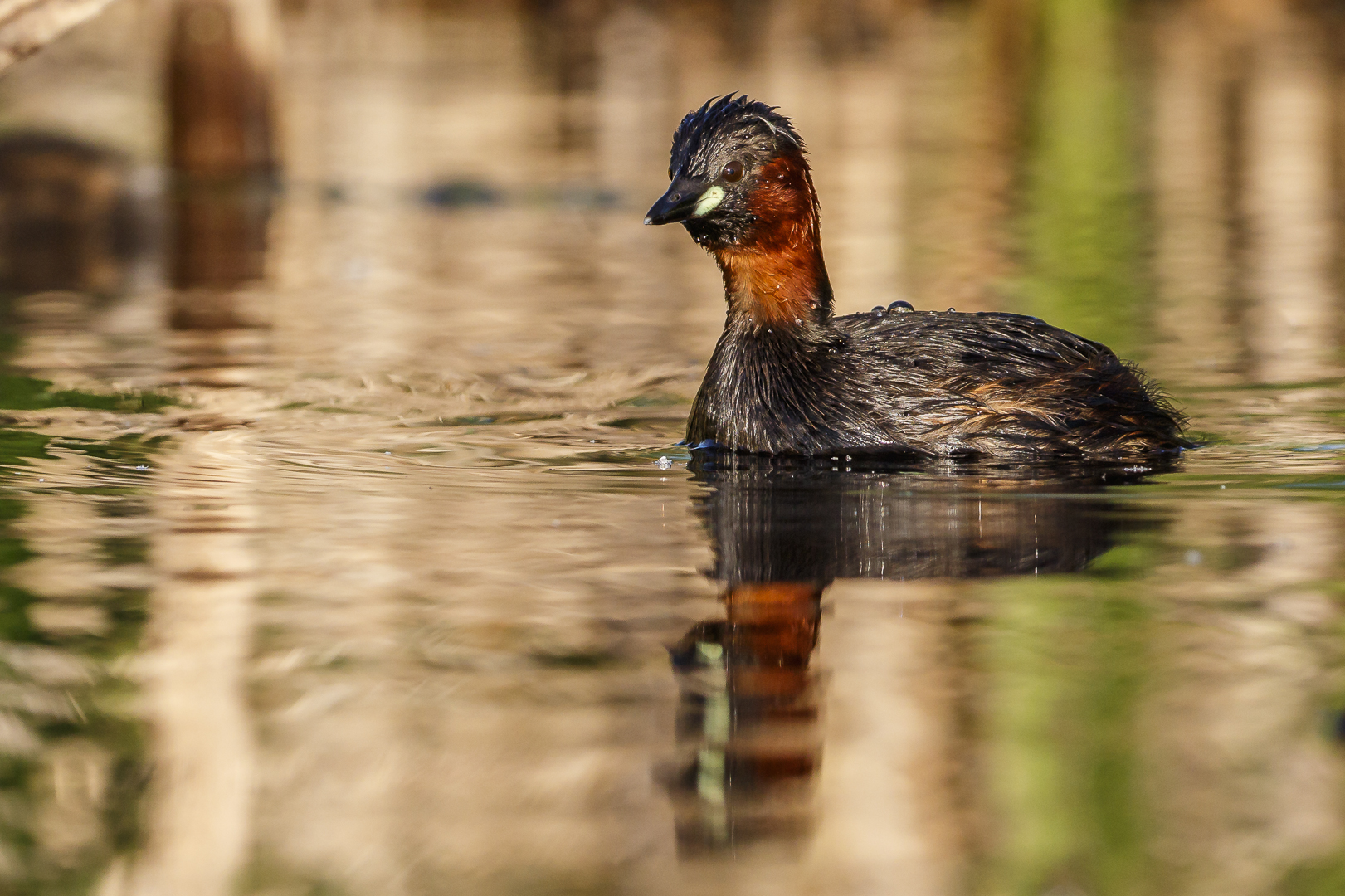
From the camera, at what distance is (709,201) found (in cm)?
796

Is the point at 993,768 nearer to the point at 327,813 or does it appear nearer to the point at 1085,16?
the point at 327,813

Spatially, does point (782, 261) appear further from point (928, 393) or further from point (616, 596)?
point (616, 596)

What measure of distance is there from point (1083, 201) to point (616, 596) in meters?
13.3

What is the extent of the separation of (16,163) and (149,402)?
952 cm

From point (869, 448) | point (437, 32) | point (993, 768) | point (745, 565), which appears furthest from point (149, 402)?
point (437, 32)

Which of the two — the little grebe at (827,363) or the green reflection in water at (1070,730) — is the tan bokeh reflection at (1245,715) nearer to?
the green reflection in water at (1070,730)

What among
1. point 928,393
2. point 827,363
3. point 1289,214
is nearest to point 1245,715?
point 928,393

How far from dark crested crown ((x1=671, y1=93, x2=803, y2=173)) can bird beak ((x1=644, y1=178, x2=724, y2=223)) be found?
3.6 inches

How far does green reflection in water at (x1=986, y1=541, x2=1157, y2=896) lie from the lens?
390cm

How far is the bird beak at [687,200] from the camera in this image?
7770mm

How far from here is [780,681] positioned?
4.94 meters

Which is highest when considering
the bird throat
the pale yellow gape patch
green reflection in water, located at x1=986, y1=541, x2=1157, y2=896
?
the pale yellow gape patch

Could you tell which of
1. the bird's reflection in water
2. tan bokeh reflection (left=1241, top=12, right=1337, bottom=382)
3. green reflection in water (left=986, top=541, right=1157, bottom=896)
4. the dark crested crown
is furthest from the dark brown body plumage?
tan bokeh reflection (left=1241, top=12, right=1337, bottom=382)

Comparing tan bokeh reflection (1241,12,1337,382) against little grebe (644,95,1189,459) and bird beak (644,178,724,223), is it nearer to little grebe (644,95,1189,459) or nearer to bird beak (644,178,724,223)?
little grebe (644,95,1189,459)
